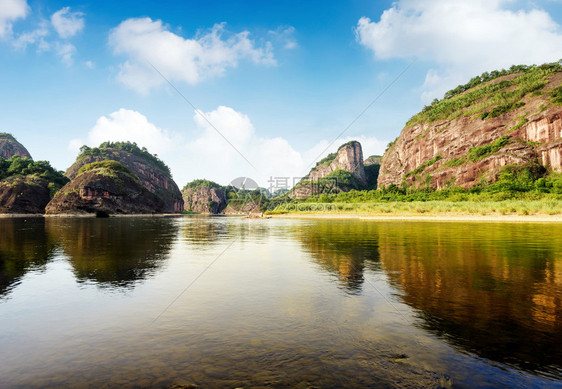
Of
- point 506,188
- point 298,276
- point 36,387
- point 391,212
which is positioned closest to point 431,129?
point 506,188

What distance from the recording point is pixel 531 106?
104812 mm

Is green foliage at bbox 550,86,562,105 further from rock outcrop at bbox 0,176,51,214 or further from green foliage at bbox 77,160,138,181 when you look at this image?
rock outcrop at bbox 0,176,51,214

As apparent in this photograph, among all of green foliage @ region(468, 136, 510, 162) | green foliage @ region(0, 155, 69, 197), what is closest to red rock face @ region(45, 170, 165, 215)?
green foliage @ region(0, 155, 69, 197)

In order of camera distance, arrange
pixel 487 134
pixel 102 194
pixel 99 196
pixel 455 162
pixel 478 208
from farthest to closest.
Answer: pixel 102 194, pixel 99 196, pixel 455 162, pixel 487 134, pixel 478 208

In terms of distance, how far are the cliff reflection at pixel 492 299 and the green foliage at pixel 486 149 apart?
350 feet

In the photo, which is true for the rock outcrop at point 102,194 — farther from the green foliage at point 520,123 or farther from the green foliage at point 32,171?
the green foliage at point 520,123

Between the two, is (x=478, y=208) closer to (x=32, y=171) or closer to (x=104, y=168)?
(x=104, y=168)

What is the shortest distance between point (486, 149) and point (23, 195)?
603 feet

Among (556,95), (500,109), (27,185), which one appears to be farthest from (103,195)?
(556,95)

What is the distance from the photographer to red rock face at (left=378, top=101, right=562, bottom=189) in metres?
92.0

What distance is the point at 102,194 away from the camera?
140000 millimetres

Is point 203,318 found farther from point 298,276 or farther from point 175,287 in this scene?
point 298,276

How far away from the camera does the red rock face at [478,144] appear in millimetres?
92000

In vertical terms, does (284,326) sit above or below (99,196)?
below
